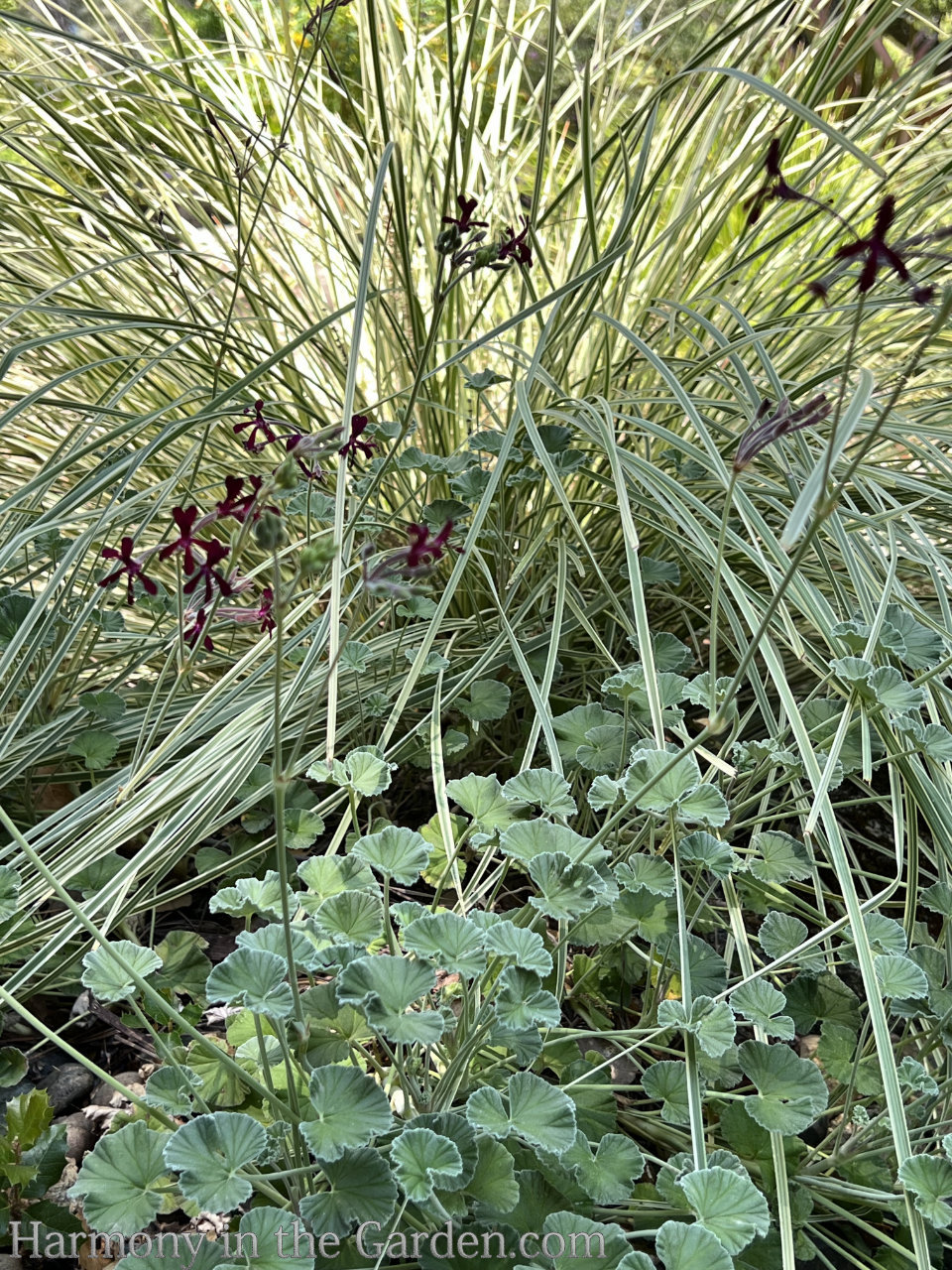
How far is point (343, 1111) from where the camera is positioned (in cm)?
65

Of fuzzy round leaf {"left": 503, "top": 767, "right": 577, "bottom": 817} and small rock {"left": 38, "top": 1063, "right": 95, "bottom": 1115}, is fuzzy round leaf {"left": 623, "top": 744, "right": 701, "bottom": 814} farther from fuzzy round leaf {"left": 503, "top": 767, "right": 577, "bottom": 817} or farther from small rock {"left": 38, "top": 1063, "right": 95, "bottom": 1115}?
small rock {"left": 38, "top": 1063, "right": 95, "bottom": 1115}

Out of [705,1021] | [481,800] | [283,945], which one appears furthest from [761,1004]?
[283,945]

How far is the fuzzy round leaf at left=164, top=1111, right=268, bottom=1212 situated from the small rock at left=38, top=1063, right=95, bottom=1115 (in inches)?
A: 16.0

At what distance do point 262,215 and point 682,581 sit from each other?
1.07m

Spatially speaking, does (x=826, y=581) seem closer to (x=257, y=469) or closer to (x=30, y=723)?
(x=257, y=469)

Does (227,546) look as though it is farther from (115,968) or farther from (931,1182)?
(931,1182)

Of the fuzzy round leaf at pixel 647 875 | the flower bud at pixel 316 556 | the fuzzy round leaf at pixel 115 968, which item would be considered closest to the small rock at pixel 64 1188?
the fuzzy round leaf at pixel 115 968

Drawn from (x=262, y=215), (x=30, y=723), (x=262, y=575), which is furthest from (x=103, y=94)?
(x=30, y=723)

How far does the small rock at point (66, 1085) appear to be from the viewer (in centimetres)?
98

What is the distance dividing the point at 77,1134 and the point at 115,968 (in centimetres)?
28

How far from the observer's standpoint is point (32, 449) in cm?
173

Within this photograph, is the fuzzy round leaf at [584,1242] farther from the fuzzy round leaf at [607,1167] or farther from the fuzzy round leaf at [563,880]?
the fuzzy round leaf at [563,880]

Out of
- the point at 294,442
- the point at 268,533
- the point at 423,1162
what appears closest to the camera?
the point at 268,533

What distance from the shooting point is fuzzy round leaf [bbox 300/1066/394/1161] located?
0.63m
